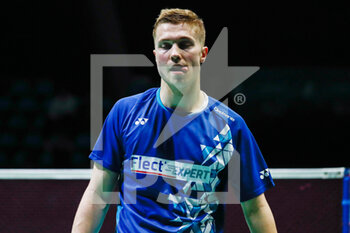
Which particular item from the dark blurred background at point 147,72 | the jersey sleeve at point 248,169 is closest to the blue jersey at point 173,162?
the jersey sleeve at point 248,169

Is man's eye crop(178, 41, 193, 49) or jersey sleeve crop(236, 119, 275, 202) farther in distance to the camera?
jersey sleeve crop(236, 119, 275, 202)

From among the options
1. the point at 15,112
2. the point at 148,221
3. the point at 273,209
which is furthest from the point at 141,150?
the point at 15,112

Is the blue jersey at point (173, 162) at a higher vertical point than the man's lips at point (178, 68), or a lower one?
lower

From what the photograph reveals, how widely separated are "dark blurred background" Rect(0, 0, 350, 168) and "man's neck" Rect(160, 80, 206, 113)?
4.93 meters

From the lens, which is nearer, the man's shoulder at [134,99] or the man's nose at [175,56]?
the man's nose at [175,56]

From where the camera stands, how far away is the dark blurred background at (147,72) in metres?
7.18

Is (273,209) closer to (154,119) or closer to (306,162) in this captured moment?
(154,119)

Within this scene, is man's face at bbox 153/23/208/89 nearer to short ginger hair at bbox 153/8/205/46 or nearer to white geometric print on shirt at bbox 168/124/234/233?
short ginger hair at bbox 153/8/205/46

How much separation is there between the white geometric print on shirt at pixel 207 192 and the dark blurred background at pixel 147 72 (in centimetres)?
489

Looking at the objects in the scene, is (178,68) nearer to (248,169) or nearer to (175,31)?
(175,31)

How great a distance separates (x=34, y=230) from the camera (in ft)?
10.4

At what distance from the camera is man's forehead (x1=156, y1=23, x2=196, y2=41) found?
1.83 m

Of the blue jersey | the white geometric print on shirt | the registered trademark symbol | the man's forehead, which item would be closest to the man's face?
the man's forehead

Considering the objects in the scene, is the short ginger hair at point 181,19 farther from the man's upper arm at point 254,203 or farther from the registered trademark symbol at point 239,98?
the registered trademark symbol at point 239,98
